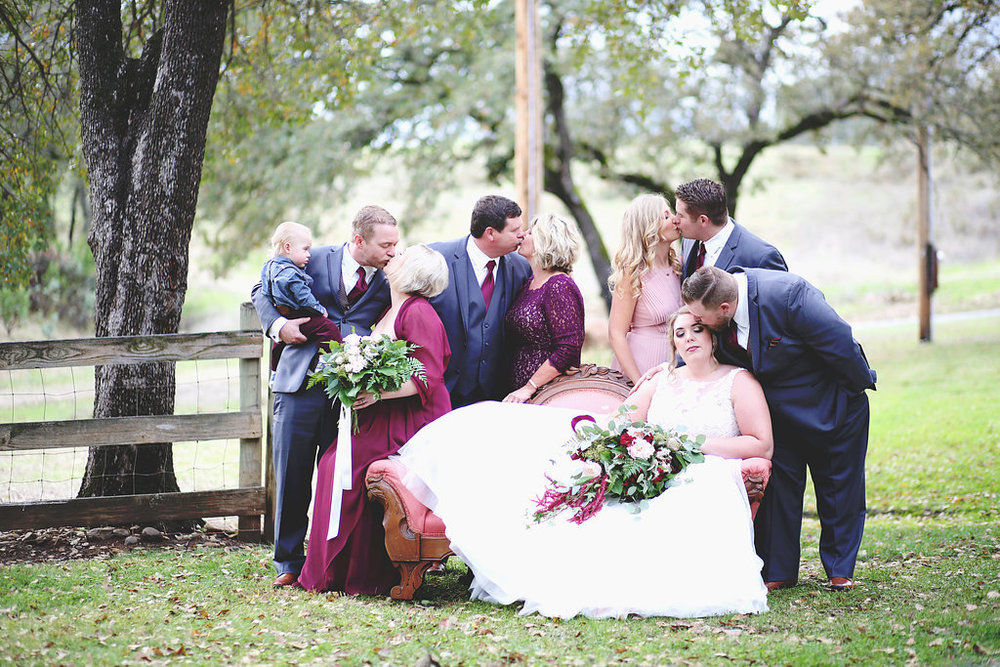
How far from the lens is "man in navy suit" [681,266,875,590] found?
534 centimetres

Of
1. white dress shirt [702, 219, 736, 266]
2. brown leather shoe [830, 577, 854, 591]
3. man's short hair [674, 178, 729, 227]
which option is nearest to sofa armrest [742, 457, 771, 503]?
brown leather shoe [830, 577, 854, 591]

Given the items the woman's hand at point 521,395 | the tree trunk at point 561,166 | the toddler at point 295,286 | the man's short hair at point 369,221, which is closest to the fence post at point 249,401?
the toddler at point 295,286

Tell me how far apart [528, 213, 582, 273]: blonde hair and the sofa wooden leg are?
2064 millimetres

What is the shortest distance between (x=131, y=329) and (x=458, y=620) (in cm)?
366

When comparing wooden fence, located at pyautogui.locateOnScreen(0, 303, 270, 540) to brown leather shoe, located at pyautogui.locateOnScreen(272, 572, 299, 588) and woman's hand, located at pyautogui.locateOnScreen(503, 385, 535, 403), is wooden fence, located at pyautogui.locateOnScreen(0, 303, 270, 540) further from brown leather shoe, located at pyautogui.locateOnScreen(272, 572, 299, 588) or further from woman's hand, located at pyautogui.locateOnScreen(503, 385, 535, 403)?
woman's hand, located at pyautogui.locateOnScreen(503, 385, 535, 403)

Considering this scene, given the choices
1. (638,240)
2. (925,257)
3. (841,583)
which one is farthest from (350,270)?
(925,257)

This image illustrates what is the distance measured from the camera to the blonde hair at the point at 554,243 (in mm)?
6145

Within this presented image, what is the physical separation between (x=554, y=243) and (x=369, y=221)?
1204 mm

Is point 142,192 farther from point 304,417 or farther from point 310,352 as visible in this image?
point 304,417

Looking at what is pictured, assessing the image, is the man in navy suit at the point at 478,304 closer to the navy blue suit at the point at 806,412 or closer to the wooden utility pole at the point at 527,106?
the navy blue suit at the point at 806,412

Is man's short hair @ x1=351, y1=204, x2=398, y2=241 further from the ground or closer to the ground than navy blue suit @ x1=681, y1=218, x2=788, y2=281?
further from the ground

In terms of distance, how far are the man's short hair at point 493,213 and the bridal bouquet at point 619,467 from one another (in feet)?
5.05

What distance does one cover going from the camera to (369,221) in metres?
5.84

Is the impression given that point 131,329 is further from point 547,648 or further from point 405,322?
point 547,648
